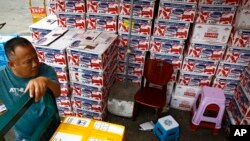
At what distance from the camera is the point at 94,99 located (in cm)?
316

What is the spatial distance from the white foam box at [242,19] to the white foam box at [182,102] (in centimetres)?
132

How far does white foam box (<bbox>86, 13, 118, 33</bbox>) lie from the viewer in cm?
326

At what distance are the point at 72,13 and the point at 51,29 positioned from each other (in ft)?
1.42

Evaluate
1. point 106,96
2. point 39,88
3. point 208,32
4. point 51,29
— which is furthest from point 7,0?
point 39,88

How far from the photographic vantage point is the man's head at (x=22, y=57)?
1.40 meters

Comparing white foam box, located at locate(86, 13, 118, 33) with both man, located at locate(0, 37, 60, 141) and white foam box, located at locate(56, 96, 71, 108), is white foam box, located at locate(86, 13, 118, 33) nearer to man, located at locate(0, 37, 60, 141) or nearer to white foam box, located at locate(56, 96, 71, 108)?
white foam box, located at locate(56, 96, 71, 108)

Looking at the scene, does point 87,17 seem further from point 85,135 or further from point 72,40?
point 85,135

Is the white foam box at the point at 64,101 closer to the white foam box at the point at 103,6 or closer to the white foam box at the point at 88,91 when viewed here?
the white foam box at the point at 88,91

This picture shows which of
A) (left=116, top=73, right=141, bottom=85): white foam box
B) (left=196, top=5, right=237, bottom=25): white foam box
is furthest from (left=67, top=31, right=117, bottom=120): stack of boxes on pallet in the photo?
(left=196, top=5, right=237, bottom=25): white foam box

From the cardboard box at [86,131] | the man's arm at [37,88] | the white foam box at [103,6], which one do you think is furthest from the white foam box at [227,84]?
the man's arm at [37,88]

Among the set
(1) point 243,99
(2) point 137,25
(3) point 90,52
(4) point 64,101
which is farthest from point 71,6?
(1) point 243,99

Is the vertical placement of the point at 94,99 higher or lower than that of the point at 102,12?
lower

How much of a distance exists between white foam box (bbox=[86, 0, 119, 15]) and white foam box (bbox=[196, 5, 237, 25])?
117 cm

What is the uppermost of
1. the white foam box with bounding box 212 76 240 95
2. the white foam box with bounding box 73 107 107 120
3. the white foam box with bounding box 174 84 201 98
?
the white foam box with bounding box 212 76 240 95
